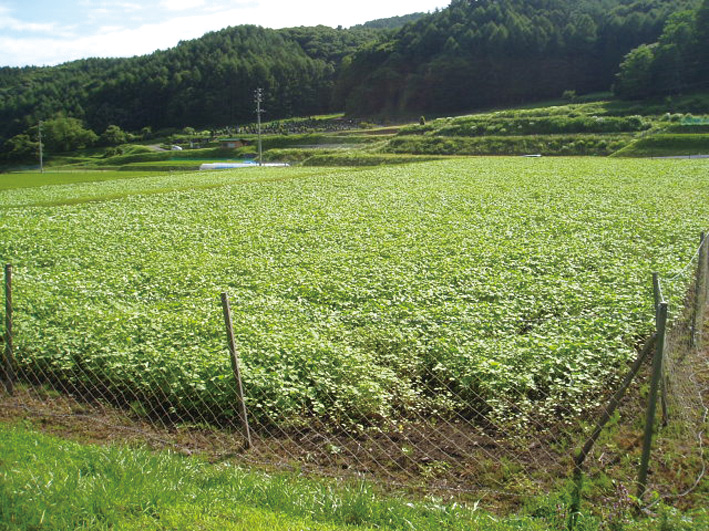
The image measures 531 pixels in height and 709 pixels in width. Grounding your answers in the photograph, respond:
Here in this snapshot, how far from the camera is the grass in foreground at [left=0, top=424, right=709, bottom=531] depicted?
4672 mm

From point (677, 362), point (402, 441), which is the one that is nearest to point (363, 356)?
point (402, 441)

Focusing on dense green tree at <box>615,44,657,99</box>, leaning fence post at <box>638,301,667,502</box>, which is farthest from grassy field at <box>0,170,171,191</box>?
dense green tree at <box>615,44,657,99</box>

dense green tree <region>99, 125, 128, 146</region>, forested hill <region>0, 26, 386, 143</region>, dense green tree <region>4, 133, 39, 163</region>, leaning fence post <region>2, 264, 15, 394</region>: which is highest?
forested hill <region>0, 26, 386, 143</region>

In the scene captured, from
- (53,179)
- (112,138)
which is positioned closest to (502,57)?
(112,138)

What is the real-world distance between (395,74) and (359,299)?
137 metres

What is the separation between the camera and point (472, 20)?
482 ft

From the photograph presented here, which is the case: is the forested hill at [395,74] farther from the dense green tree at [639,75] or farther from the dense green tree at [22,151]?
the dense green tree at [639,75]

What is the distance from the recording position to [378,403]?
762cm

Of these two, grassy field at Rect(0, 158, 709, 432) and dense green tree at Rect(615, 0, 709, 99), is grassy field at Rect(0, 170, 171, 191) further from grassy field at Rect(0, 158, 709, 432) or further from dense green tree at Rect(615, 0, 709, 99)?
dense green tree at Rect(615, 0, 709, 99)

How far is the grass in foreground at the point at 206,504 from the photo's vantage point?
15.3 ft

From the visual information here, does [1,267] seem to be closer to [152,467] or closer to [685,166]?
[152,467]

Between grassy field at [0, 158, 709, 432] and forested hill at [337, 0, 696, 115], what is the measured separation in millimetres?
112443

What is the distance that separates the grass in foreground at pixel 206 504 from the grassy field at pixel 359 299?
162cm

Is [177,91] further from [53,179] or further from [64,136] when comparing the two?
[53,179]
